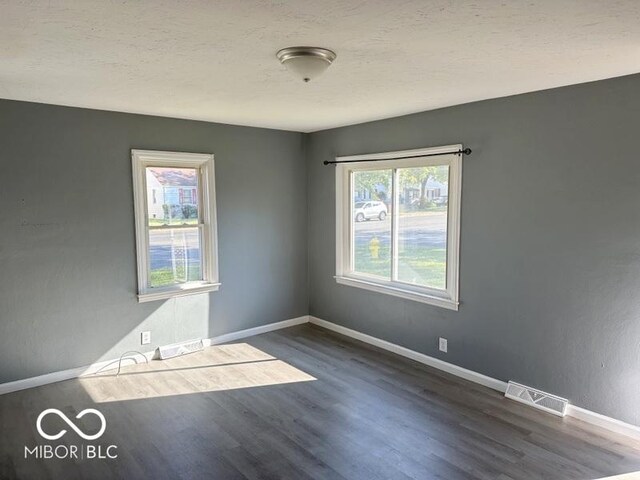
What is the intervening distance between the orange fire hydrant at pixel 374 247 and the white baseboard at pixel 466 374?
2.95ft

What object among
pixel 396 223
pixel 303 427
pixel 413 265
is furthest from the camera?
pixel 396 223

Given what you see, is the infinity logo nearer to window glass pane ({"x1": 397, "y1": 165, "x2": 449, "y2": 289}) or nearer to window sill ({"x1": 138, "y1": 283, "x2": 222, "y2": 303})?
window sill ({"x1": 138, "y1": 283, "x2": 222, "y2": 303})

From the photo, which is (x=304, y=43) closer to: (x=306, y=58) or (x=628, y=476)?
(x=306, y=58)

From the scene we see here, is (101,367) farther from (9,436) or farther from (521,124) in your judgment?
(521,124)

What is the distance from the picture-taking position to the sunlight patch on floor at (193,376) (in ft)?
11.9

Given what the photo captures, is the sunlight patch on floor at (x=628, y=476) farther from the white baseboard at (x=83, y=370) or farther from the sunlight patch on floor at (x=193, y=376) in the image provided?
the white baseboard at (x=83, y=370)

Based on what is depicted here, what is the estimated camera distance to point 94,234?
391 cm

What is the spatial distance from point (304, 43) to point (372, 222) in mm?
2783

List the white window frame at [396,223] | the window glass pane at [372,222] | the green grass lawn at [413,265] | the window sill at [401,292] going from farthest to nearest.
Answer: the window glass pane at [372,222], the green grass lawn at [413,265], the window sill at [401,292], the white window frame at [396,223]

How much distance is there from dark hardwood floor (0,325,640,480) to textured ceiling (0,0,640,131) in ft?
7.84

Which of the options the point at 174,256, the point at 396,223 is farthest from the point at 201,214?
the point at 396,223

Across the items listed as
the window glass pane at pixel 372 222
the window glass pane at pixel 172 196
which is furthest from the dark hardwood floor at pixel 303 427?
the window glass pane at pixel 172 196

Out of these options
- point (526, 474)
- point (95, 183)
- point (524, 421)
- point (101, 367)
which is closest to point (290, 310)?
point (101, 367)

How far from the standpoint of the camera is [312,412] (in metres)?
3.28
